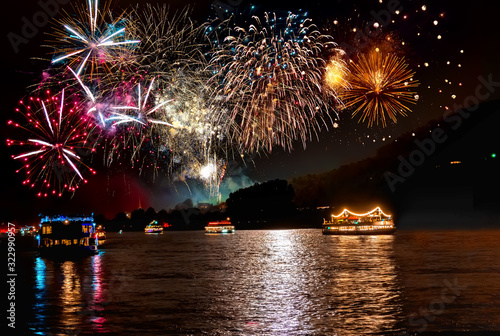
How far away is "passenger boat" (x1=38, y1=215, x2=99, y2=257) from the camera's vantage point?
51750 mm

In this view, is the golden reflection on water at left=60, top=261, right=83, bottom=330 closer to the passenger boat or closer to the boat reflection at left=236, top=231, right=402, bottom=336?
the boat reflection at left=236, top=231, right=402, bottom=336

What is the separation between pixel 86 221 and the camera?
5256cm

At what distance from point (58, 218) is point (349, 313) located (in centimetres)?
3939

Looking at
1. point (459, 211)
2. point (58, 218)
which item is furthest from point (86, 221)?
point (459, 211)

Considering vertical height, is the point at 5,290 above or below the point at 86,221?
below

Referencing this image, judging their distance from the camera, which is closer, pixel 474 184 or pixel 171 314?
pixel 171 314

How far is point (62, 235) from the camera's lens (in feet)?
171

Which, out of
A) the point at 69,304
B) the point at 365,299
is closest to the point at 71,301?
the point at 69,304

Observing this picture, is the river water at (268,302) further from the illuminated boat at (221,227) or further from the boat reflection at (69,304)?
the illuminated boat at (221,227)

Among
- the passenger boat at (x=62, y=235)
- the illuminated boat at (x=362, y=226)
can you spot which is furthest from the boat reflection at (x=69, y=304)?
the illuminated boat at (x=362, y=226)

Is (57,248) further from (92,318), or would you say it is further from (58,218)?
(92,318)

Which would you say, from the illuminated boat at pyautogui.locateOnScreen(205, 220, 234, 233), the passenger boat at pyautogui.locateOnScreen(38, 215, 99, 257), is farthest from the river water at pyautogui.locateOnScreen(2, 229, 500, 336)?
the illuminated boat at pyautogui.locateOnScreen(205, 220, 234, 233)

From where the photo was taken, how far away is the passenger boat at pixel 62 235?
51750 millimetres

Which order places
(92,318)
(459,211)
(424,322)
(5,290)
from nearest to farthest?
(424,322)
(92,318)
(5,290)
(459,211)
